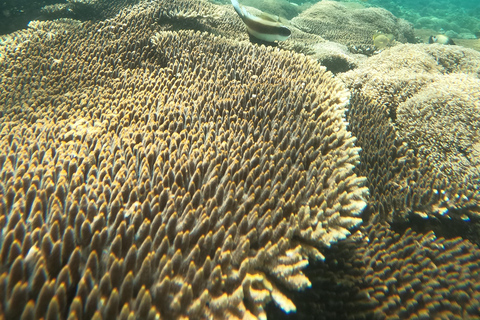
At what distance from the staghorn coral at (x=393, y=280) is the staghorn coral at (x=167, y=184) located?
402 millimetres

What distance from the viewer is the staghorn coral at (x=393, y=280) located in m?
1.88

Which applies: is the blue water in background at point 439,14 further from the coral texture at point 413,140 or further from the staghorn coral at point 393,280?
the staghorn coral at point 393,280

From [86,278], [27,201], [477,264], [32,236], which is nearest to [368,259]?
[477,264]

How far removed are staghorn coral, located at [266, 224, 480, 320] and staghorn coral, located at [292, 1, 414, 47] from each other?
26.7 ft

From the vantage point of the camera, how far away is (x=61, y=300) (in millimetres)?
1054

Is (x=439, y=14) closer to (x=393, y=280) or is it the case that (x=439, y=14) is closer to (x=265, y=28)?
(x=265, y=28)

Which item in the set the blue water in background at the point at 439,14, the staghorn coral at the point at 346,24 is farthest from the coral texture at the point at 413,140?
the blue water in background at the point at 439,14

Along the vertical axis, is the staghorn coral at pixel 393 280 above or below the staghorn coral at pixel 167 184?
below

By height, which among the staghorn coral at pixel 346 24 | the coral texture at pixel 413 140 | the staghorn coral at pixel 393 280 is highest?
the staghorn coral at pixel 346 24

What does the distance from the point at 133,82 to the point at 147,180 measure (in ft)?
5.79

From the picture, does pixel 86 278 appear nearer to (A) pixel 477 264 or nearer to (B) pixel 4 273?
(B) pixel 4 273

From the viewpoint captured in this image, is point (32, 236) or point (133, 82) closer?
point (32, 236)

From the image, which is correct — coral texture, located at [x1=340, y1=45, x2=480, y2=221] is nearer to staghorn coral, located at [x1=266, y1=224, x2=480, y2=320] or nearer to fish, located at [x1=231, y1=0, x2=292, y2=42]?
staghorn coral, located at [x1=266, y1=224, x2=480, y2=320]

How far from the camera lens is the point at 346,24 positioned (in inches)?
372
